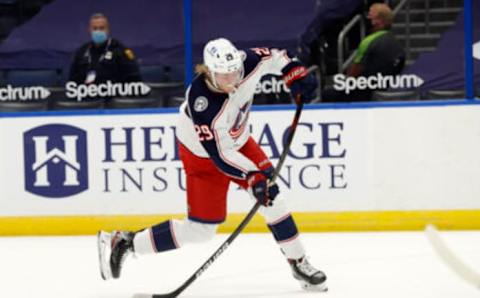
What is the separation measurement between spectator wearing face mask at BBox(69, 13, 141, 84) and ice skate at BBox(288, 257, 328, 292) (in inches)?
89.0

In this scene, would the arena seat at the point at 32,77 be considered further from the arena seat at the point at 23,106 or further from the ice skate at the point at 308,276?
the ice skate at the point at 308,276

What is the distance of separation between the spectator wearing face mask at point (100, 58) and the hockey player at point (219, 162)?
75.5 inches

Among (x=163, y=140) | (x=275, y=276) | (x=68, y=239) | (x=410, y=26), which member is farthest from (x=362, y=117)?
(x=68, y=239)

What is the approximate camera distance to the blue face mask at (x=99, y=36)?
578 cm

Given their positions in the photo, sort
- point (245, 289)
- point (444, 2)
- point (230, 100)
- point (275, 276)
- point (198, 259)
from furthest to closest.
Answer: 1. point (444, 2)
2. point (198, 259)
3. point (275, 276)
4. point (245, 289)
5. point (230, 100)

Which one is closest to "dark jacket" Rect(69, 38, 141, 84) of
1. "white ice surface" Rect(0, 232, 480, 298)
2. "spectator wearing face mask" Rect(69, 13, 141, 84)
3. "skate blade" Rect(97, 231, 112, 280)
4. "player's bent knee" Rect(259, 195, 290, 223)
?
"spectator wearing face mask" Rect(69, 13, 141, 84)

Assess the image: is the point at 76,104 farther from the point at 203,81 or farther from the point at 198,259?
the point at 203,81

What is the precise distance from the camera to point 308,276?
3.88 metres

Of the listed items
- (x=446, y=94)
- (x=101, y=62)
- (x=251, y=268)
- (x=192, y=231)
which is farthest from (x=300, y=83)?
(x=101, y=62)

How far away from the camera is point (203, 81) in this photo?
3.72 meters

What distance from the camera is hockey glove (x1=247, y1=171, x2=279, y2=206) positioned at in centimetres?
359

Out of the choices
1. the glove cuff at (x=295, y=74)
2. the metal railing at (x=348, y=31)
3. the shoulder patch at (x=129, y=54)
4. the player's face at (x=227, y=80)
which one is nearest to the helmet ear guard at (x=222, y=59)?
the player's face at (x=227, y=80)

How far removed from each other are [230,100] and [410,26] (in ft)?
7.05

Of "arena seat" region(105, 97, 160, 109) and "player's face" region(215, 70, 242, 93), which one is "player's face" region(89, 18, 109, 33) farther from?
"player's face" region(215, 70, 242, 93)
